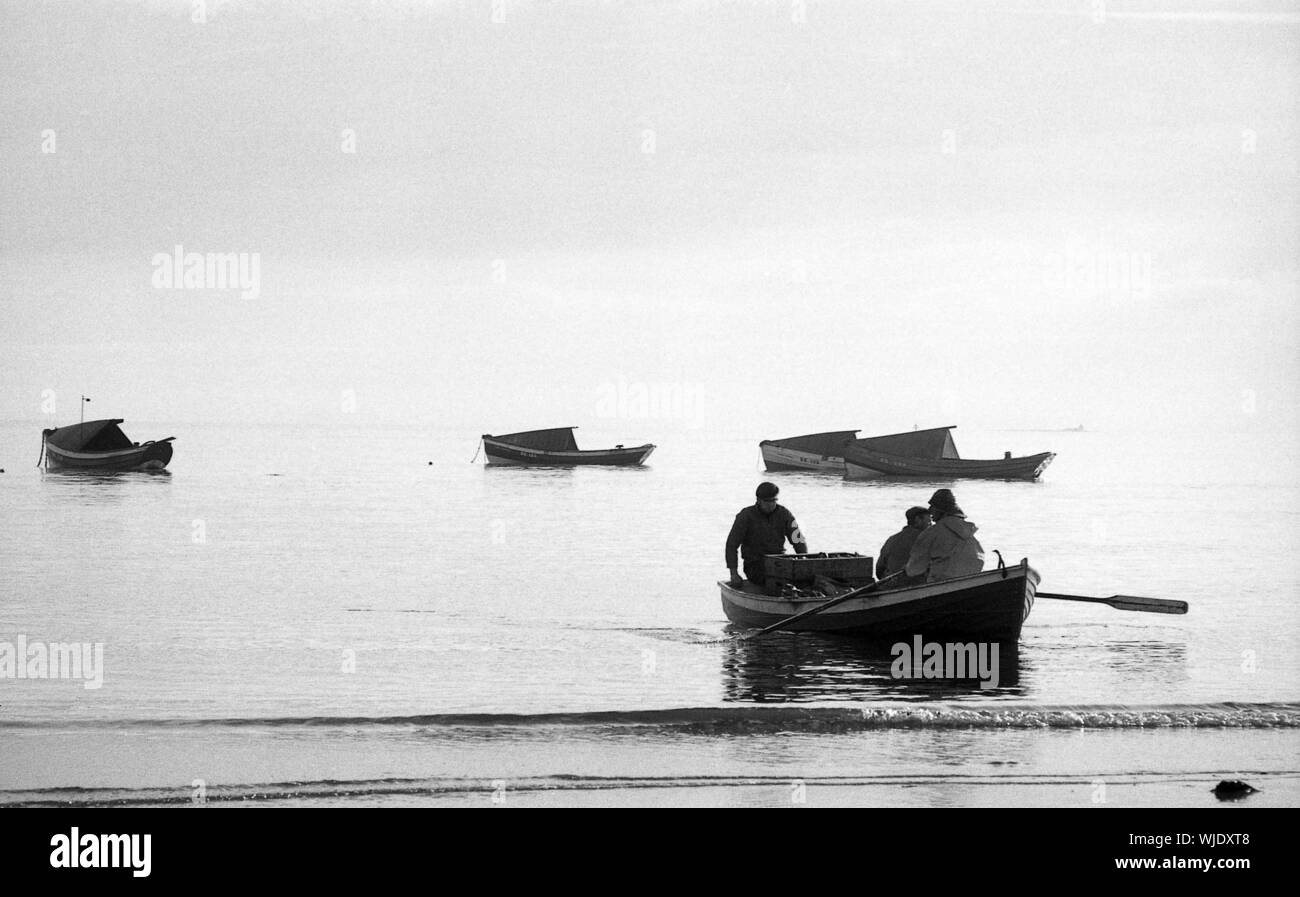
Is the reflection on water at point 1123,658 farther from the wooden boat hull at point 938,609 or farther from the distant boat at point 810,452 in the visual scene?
the distant boat at point 810,452

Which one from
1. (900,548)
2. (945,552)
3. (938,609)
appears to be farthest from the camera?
(900,548)

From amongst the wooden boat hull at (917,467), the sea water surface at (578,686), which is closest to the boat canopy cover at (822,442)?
the wooden boat hull at (917,467)

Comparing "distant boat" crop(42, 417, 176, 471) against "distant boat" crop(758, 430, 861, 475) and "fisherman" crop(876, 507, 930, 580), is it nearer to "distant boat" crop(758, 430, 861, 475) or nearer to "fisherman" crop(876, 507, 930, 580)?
"distant boat" crop(758, 430, 861, 475)

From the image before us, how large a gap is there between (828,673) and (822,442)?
264 feet

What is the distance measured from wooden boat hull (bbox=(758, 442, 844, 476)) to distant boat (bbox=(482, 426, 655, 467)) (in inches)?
423

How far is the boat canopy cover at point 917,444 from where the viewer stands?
85125mm

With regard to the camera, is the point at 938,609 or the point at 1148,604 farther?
the point at 1148,604

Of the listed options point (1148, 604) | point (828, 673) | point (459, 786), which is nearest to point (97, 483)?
point (828, 673)

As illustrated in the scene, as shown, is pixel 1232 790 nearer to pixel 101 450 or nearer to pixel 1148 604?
pixel 1148 604

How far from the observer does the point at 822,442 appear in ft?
312

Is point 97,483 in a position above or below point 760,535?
above

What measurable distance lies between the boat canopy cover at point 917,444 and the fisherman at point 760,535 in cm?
6896
